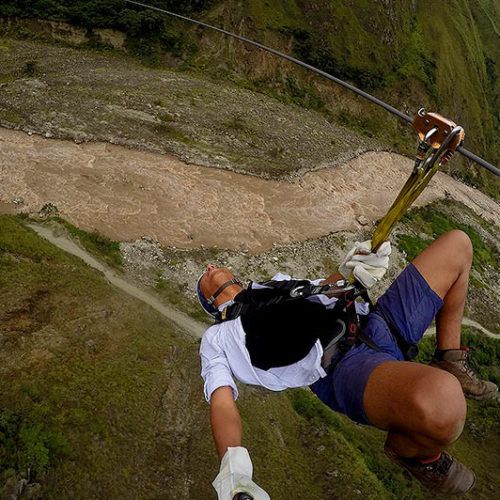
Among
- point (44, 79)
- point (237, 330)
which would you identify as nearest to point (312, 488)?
point (237, 330)

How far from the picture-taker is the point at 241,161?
952 inches

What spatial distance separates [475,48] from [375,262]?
2833 inches

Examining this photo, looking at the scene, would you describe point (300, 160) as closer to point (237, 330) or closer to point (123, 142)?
point (123, 142)

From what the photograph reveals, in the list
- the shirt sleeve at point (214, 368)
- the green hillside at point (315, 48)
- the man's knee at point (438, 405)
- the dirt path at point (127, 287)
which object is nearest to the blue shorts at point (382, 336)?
the man's knee at point (438, 405)

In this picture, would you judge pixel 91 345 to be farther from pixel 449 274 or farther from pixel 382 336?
pixel 449 274

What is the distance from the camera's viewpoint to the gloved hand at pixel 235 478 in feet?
11.8

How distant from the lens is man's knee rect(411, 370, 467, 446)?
3676mm

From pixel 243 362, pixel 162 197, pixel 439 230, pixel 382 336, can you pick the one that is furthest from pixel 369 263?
pixel 439 230

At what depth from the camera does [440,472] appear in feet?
14.4

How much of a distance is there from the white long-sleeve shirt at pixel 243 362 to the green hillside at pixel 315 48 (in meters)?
33.4

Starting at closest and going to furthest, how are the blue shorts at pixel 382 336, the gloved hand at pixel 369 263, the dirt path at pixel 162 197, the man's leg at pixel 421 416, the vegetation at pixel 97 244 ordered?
the man's leg at pixel 421 416 → the blue shorts at pixel 382 336 → the gloved hand at pixel 369 263 → the vegetation at pixel 97 244 → the dirt path at pixel 162 197

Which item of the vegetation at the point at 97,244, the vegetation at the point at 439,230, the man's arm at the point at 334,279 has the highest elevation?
the man's arm at the point at 334,279

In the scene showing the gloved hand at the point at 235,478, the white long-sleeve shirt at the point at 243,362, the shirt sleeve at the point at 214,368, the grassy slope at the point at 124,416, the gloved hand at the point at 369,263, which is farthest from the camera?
the grassy slope at the point at 124,416

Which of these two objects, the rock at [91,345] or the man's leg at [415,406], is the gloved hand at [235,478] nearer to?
the man's leg at [415,406]
